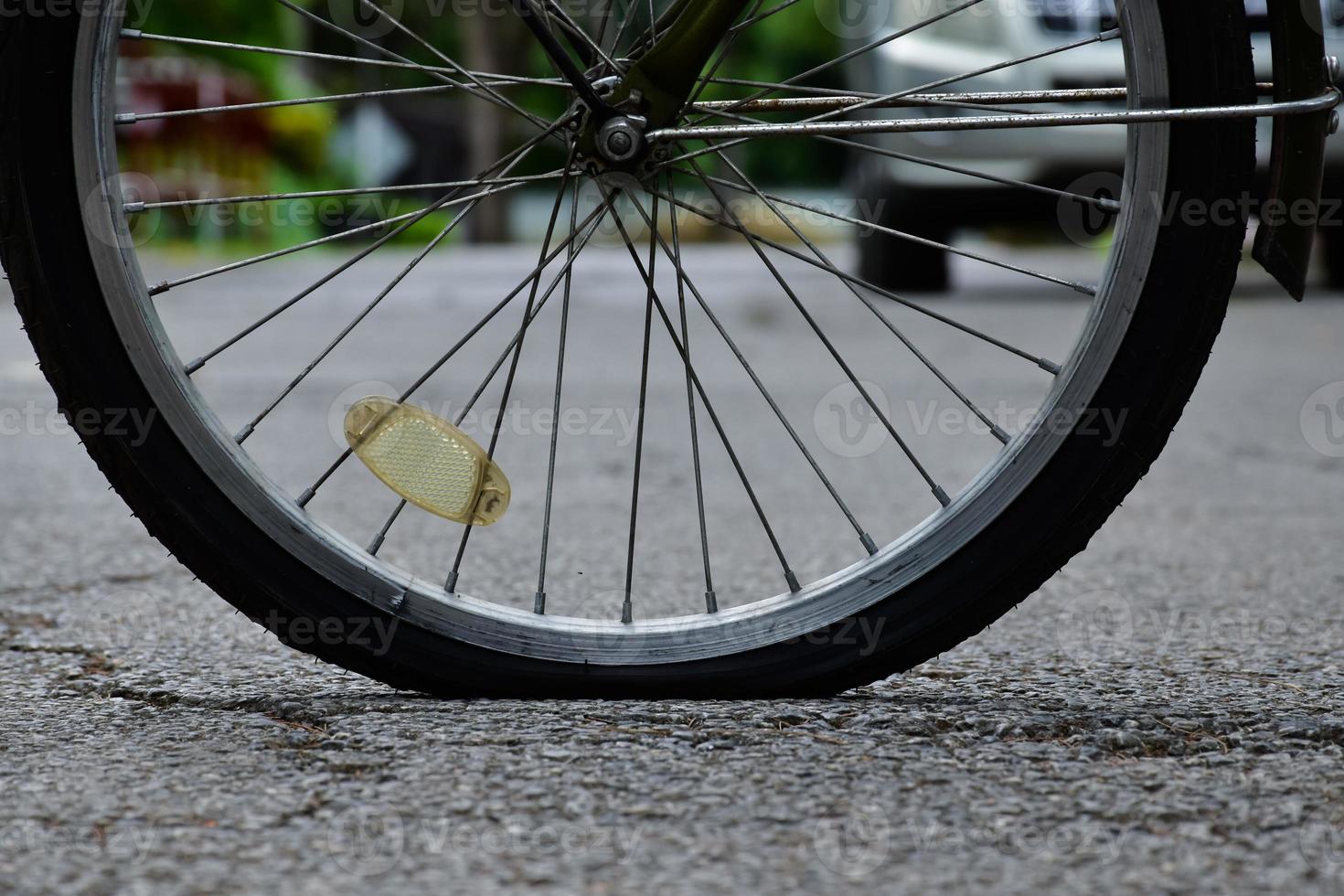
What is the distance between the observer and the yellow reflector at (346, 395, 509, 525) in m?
1.92

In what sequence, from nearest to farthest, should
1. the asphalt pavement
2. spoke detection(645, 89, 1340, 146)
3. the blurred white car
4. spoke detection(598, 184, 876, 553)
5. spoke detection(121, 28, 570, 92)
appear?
the asphalt pavement
spoke detection(645, 89, 1340, 146)
spoke detection(121, 28, 570, 92)
spoke detection(598, 184, 876, 553)
the blurred white car

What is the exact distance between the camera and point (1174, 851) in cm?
144

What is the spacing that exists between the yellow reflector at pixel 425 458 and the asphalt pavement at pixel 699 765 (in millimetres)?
228

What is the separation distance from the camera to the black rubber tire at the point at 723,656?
5.69 feet

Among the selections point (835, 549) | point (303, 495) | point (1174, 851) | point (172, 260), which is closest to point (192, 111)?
point (303, 495)

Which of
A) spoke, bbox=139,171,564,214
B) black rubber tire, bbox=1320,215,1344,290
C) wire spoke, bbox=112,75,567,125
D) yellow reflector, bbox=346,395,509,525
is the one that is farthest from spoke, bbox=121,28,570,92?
black rubber tire, bbox=1320,215,1344,290

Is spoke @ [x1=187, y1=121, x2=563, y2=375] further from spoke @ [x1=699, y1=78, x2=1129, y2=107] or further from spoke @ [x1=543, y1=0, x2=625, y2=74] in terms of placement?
spoke @ [x1=699, y1=78, x2=1129, y2=107]

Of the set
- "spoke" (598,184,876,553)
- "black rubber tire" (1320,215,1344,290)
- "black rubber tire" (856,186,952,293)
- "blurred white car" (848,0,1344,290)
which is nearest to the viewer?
"spoke" (598,184,876,553)

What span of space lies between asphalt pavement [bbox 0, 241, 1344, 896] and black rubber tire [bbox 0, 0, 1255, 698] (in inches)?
1.9

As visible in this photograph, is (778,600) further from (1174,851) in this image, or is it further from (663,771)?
(1174,851)

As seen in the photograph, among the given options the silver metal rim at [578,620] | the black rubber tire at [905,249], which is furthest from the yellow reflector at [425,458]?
the black rubber tire at [905,249]

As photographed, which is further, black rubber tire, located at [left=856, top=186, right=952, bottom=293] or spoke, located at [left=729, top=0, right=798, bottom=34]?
black rubber tire, located at [left=856, top=186, right=952, bottom=293]

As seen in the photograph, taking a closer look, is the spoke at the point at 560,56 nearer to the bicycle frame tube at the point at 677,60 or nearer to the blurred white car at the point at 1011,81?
the bicycle frame tube at the point at 677,60

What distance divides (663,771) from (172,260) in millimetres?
13233
